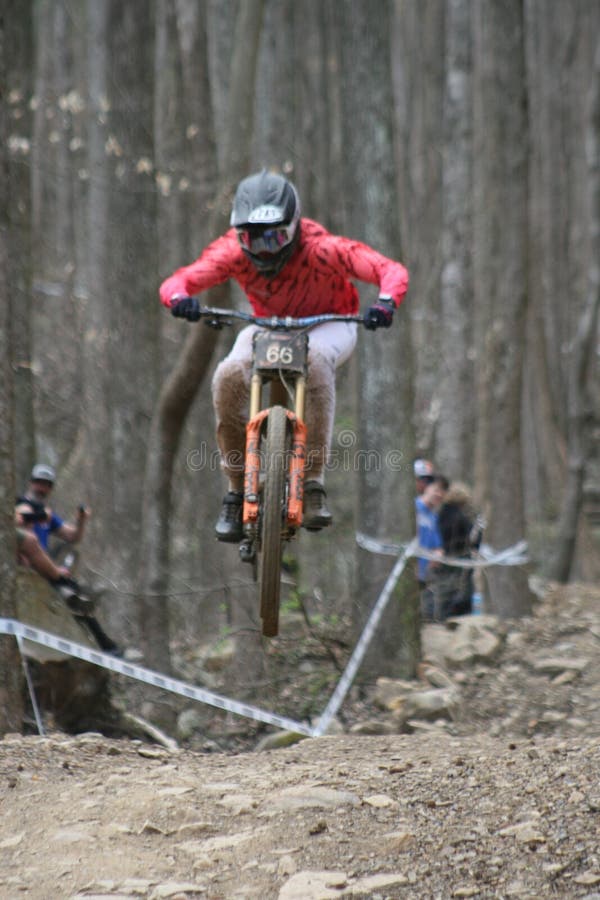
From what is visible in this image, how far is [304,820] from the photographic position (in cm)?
474

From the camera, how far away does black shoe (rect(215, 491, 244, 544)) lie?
6.57 metres

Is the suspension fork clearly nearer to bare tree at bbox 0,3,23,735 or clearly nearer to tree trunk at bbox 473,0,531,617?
bare tree at bbox 0,3,23,735

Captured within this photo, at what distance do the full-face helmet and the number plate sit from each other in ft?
1.66

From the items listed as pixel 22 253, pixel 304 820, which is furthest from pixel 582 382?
pixel 304 820

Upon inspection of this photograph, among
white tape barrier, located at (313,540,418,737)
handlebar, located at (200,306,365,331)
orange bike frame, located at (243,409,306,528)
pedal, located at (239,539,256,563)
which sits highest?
handlebar, located at (200,306,365,331)

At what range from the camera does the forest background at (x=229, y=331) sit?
30.7ft

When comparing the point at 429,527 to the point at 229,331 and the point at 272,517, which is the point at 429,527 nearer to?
the point at 229,331

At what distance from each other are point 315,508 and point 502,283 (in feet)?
22.3

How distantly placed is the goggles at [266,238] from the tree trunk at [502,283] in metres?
6.28

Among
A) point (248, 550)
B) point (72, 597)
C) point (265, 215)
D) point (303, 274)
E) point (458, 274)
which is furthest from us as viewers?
point (458, 274)

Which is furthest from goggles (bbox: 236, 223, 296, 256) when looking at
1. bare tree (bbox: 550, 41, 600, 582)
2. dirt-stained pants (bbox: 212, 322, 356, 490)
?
bare tree (bbox: 550, 41, 600, 582)

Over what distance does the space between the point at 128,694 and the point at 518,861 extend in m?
5.71

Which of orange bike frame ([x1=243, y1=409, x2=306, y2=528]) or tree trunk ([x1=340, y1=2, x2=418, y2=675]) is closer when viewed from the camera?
orange bike frame ([x1=243, y1=409, x2=306, y2=528])

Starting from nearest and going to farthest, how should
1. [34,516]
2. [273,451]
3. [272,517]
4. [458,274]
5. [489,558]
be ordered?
[272,517] → [273,451] → [34,516] → [489,558] → [458,274]
